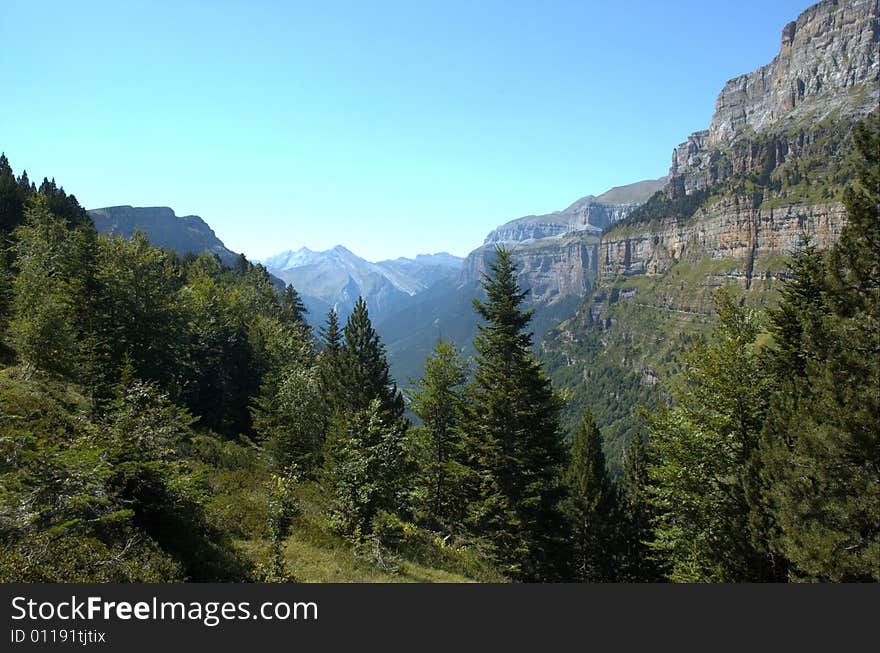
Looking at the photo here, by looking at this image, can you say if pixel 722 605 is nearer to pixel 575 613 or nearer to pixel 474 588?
pixel 575 613

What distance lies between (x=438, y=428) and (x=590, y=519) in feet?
46.9

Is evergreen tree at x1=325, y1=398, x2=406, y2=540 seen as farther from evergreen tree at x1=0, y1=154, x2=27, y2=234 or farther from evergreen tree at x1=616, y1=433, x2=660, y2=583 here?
evergreen tree at x1=0, y1=154, x2=27, y2=234

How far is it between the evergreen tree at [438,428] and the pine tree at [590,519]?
34.8ft

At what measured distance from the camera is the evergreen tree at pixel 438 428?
25.7m

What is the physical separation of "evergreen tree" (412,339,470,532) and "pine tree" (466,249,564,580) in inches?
141

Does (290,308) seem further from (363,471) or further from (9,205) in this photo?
(363,471)

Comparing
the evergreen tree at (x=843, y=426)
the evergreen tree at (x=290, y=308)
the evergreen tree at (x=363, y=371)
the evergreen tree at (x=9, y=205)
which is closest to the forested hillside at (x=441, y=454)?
the evergreen tree at (x=843, y=426)

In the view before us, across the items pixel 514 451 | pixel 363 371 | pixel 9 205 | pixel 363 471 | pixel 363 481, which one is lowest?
pixel 363 481

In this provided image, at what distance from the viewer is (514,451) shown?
2128 centimetres

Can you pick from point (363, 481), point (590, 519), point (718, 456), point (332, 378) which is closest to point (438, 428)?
point (363, 481)

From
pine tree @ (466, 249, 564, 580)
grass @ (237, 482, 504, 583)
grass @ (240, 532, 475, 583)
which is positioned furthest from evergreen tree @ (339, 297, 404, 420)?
grass @ (240, 532, 475, 583)

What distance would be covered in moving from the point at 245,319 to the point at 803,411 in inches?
2175

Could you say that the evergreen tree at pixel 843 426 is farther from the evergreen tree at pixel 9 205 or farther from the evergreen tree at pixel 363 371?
the evergreen tree at pixel 9 205

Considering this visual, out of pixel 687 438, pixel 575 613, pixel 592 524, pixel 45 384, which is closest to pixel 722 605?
pixel 575 613
